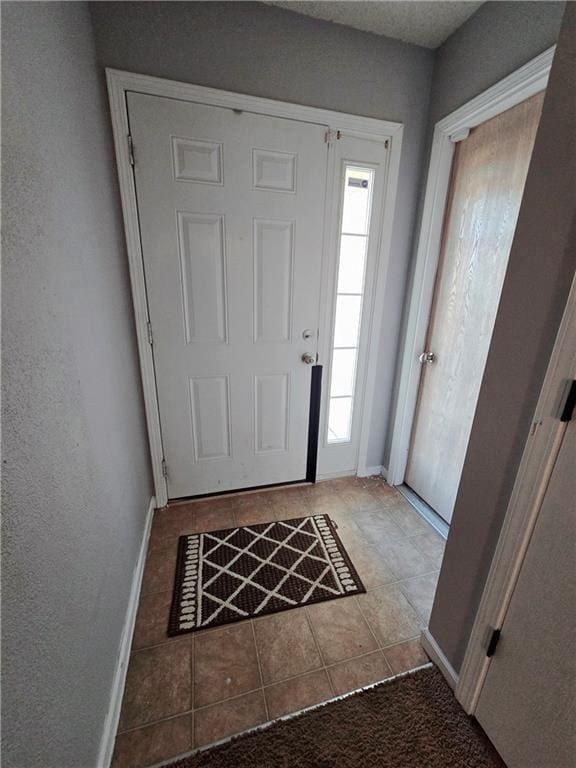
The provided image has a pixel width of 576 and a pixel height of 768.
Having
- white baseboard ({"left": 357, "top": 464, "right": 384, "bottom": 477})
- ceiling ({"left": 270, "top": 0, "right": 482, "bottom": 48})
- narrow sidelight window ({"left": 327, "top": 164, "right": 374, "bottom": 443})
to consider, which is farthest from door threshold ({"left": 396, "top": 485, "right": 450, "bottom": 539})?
ceiling ({"left": 270, "top": 0, "right": 482, "bottom": 48})

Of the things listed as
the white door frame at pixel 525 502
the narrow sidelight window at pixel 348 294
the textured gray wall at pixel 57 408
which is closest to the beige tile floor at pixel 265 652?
the textured gray wall at pixel 57 408

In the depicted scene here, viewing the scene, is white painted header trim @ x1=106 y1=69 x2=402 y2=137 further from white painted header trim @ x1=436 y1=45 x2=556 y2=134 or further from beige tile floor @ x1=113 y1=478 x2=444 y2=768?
beige tile floor @ x1=113 y1=478 x2=444 y2=768

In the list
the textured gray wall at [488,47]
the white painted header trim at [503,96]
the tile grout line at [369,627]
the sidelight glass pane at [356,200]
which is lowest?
the tile grout line at [369,627]

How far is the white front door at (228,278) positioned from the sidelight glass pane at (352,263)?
0.51 ft

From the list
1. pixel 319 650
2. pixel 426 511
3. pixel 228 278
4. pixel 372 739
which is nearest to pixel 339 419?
pixel 426 511

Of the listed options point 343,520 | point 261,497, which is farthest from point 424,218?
point 261,497

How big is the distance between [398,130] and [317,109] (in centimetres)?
46

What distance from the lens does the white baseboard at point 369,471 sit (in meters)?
2.36

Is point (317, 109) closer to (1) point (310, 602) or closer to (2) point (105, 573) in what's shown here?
(2) point (105, 573)

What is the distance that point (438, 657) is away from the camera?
1.21m

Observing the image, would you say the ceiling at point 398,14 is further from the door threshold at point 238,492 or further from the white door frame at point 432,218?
the door threshold at point 238,492

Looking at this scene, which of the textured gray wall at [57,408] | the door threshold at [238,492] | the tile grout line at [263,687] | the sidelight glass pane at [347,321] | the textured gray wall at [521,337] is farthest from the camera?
the door threshold at [238,492]

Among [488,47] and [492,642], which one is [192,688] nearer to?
[492,642]

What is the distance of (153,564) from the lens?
1.64 metres
